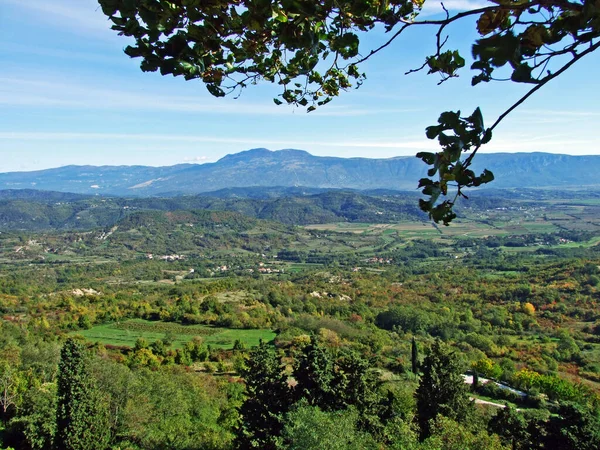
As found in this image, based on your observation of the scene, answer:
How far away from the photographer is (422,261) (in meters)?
103

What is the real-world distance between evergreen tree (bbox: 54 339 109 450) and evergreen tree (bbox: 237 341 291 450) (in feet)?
19.0

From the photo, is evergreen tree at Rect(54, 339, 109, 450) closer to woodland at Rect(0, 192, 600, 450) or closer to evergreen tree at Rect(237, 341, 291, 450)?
woodland at Rect(0, 192, 600, 450)

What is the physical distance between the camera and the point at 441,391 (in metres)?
18.4

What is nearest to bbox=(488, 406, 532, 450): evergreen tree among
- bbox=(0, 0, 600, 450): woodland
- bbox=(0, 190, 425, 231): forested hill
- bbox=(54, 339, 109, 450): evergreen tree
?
bbox=(0, 0, 600, 450): woodland

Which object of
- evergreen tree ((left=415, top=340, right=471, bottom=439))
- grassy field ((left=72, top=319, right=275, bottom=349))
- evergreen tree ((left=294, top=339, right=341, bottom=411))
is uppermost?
evergreen tree ((left=294, top=339, right=341, bottom=411))

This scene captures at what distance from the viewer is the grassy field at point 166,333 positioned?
42.5m

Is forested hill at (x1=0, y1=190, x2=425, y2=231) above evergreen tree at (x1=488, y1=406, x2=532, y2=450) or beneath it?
beneath

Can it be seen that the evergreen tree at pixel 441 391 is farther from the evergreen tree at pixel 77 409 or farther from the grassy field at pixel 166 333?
the grassy field at pixel 166 333

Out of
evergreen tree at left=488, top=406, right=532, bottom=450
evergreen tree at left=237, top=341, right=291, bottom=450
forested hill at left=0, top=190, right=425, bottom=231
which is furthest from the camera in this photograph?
forested hill at left=0, top=190, right=425, bottom=231

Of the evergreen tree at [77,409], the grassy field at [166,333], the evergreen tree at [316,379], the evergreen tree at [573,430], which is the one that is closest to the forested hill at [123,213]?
the grassy field at [166,333]

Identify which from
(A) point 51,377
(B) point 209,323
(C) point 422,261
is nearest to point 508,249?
(C) point 422,261

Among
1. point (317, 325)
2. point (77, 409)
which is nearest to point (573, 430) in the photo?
point (77, 409)

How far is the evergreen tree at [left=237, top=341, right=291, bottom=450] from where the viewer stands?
15773mm

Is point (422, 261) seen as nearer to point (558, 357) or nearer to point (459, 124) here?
point (558, 357)
